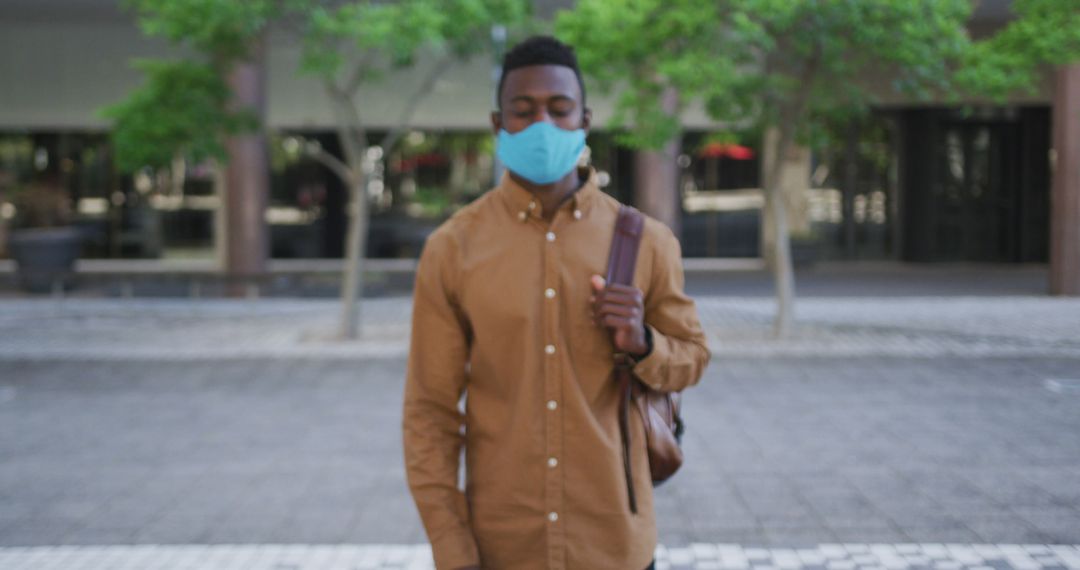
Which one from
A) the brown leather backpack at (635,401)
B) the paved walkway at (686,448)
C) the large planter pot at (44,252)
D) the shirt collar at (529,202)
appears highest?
the shirt collar at (529,202)

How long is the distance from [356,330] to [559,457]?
1277cm

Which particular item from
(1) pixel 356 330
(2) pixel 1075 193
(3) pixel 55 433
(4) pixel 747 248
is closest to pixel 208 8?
(1) pixel 356 330

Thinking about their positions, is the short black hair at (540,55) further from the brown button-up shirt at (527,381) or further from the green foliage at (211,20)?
the green foliage at (211,20)

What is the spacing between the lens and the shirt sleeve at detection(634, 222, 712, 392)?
9.65 ft

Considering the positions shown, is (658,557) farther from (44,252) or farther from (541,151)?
(44,252)

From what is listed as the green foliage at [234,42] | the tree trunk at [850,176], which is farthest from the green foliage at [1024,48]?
the tree trunk at [850,176]

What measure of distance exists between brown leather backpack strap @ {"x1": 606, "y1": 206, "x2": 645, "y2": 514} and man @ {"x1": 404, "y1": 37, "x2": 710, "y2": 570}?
2 centimetres

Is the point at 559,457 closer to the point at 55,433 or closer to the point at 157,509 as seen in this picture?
the point at 157,509

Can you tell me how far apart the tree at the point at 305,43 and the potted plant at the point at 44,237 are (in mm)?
5595

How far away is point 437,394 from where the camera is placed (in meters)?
2.96

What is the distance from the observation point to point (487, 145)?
2558 centimetres

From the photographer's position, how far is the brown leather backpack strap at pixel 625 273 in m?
2.89

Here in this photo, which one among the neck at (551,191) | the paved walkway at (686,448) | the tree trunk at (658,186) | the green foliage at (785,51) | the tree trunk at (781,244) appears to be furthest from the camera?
the tree trunk at (658,186)

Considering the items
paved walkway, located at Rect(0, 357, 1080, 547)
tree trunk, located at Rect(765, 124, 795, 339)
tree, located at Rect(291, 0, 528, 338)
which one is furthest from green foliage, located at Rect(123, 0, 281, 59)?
tree trunk, located at Rect(765, 124, 795, 339)
